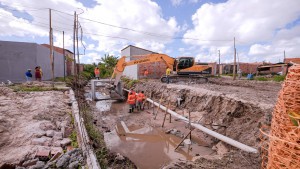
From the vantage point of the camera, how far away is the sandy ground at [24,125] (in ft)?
10.7

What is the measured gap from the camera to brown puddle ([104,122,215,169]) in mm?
4559

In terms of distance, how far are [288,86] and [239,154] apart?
3136mm

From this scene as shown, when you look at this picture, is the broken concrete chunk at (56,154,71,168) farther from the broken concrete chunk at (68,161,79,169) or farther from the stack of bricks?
the stack of bricks

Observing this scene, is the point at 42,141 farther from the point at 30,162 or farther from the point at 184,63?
the point at 184,63

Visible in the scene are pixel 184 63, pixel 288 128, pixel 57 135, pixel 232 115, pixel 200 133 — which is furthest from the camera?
pixel 184 63

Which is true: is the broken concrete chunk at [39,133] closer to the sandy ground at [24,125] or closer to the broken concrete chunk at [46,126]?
the sandy ground at [24,125]

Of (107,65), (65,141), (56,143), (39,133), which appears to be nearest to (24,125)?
(39,133)

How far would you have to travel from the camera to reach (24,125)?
14.4 ft

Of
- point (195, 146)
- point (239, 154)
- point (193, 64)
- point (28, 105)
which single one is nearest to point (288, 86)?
point (239, 154)

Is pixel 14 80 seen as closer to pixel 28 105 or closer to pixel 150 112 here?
pixel 28 105

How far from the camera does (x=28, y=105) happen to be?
6059 mm

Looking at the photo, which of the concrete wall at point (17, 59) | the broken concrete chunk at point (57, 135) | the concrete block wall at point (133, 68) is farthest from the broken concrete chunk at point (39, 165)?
the concrete wall at point (17, 59)

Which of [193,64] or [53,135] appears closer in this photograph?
[53,135]

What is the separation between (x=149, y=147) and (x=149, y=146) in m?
0.07
